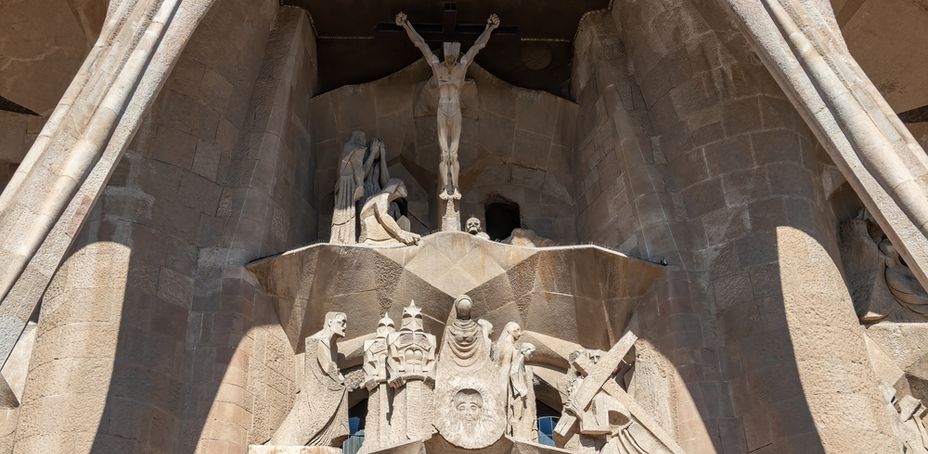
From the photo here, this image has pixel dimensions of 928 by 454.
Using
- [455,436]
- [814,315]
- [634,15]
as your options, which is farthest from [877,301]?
[455,436]

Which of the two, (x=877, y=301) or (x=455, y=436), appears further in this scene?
(x=877, y=301)

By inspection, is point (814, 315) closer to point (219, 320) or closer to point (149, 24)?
point (219, 320)

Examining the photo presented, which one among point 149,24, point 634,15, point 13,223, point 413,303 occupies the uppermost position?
point 634,15

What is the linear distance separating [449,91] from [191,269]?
2.96m

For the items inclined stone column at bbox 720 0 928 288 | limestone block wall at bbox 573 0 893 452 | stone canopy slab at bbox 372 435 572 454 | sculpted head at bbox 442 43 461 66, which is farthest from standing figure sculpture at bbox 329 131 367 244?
inclined stone column at bbox 720 0 928 288

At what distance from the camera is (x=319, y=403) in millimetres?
8812

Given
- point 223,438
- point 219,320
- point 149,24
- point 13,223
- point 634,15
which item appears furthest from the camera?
point 634,15

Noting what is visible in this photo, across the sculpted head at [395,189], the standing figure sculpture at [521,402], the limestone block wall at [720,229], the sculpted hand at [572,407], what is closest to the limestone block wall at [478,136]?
the limestone block wall at [720,229]

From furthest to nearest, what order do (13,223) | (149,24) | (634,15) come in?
1. (634,15)
2. (149,24)
3. (13,223)

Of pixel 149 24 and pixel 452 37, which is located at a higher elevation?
pixel 452 37

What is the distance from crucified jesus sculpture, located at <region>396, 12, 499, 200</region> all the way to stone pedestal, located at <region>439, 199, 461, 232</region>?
0.07m

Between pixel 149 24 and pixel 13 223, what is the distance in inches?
78.7

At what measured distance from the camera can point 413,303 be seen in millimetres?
9430

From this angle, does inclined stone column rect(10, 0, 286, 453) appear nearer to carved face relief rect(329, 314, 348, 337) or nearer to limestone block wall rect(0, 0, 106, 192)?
carved face relief rect(329, 314, 348, 337)
